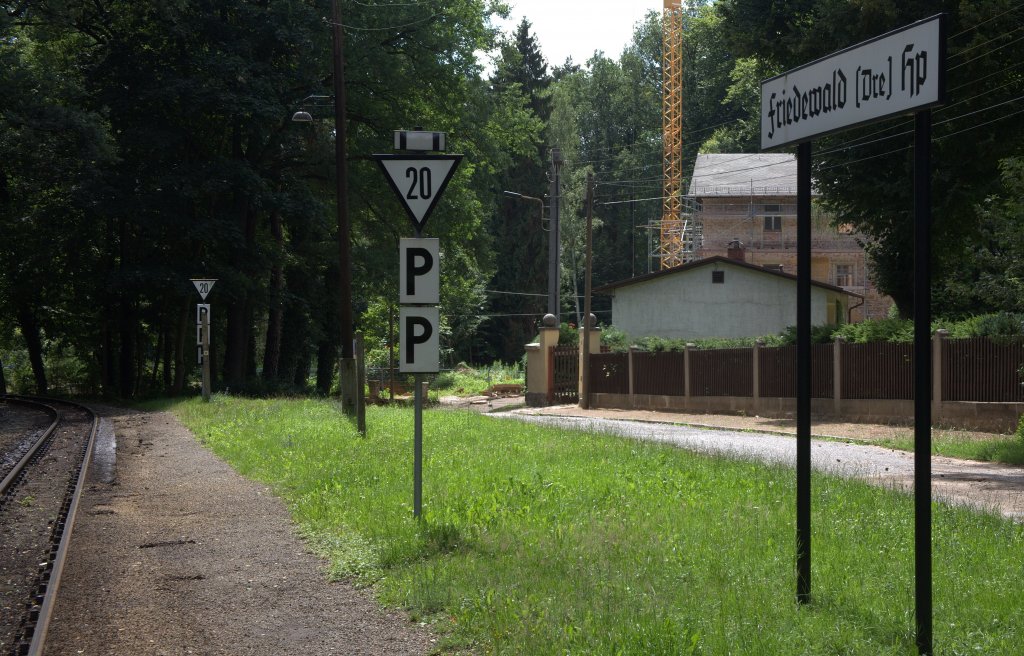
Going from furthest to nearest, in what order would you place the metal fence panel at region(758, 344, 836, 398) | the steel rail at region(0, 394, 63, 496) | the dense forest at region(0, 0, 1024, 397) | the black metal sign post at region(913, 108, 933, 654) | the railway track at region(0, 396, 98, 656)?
the metal fence panel at region(758, 344, 836, 398)
the dense forest at region(0, 0, 1024, 397)
the steel rail at region(0, 394, 63, 496)
the railway track at region(0, 396, 98, 656)
the black metal sign post at region(913, 108, 933, 654)

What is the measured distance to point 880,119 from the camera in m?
5.44

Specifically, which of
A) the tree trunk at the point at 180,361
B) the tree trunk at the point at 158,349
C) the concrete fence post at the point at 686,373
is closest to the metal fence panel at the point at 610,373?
the concrete fence post at the point at 686,373

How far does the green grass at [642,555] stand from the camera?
5.76 metres

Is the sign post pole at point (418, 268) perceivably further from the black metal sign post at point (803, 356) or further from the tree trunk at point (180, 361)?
the tree trunk at point (180, 361)

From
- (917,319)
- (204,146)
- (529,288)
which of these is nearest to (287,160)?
(204,146)

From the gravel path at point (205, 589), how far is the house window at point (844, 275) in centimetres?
5162

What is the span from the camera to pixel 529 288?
7512 centimetres

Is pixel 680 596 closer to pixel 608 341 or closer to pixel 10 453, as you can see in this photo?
pixel 10 453

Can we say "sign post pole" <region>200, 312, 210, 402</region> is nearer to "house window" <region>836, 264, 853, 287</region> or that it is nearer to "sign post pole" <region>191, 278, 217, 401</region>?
"sign post pole" <region>191, 278, 217, 401</region>

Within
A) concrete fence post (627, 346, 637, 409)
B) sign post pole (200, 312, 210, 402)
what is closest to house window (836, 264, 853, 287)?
concrete fence post (627, 346, 637, 409)

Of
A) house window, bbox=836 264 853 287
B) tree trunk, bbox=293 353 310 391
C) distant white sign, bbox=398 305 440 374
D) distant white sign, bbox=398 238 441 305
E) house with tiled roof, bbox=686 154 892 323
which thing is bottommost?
tree trunk, bbox=293 353 310 391

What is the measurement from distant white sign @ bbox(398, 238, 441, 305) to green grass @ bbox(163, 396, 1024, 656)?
181cm

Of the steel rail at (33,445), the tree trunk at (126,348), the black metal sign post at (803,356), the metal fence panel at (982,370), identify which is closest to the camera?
the black metal sign post at (803,356)

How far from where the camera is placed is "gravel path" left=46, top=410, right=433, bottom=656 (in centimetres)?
634
